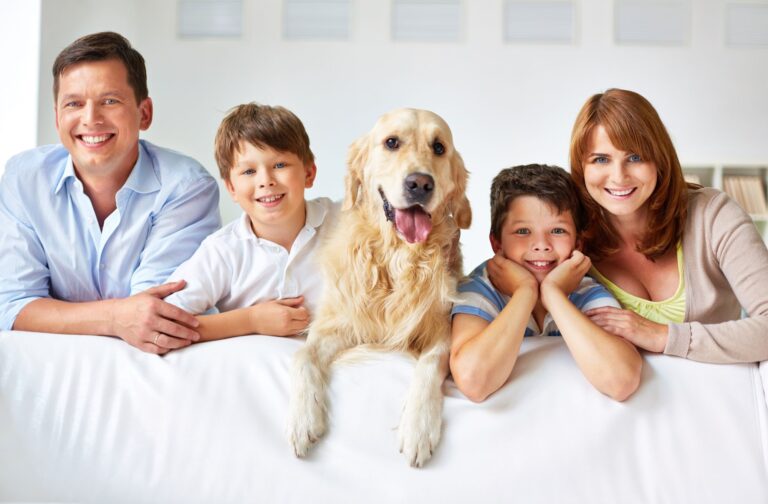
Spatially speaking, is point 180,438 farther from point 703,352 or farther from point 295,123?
point 703,352

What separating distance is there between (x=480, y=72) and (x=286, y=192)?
449 centimetres

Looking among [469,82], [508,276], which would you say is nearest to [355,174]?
[508,276]

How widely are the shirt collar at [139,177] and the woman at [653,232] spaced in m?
1.20

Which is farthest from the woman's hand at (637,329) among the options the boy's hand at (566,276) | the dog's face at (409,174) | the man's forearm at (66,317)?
the man's forearm at (66,317)

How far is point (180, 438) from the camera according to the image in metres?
1.49

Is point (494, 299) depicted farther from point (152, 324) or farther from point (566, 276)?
point (152, 324)

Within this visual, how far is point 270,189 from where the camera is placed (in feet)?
6.08

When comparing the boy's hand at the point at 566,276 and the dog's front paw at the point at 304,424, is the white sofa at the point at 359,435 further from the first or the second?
the boy's hand at the point at 566,276

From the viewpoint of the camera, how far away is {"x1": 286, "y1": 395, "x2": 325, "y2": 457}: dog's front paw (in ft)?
4.71

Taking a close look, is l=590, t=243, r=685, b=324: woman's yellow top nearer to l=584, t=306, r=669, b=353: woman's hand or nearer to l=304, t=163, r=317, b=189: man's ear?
l=584, t=306, r=669, b=353: woman's hand

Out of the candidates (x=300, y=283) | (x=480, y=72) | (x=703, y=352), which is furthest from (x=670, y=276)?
(x=480, y=72)

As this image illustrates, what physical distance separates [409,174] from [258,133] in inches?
18.6

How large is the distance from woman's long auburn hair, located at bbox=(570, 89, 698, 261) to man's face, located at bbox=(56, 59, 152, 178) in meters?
1.26

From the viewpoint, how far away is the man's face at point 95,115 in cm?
195
